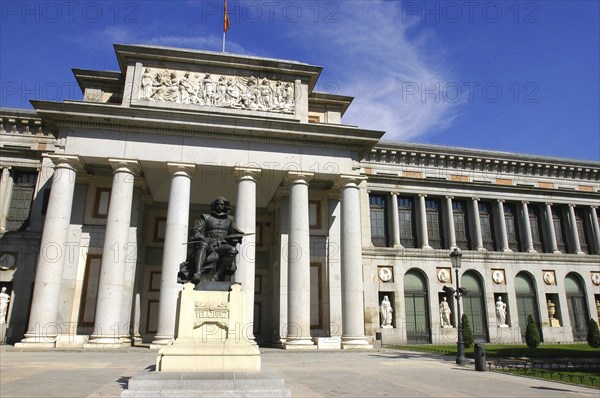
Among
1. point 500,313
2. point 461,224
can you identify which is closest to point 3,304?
point 461,224

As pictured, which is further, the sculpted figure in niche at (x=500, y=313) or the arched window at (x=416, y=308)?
the sculpted figure in niche at (x=500, y=313)

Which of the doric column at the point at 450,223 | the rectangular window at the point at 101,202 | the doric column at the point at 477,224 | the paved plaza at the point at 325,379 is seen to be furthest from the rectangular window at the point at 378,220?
the rectangular window at the point at 101,202

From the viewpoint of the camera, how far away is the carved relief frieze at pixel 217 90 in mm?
27686

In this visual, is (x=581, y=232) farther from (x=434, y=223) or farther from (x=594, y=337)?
(x=594, y=337)

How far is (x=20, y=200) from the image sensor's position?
32.9 meters

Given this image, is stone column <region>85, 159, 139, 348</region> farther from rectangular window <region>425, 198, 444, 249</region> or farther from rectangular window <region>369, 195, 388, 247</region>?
rectangular window <region>425, 198, 444, 249</region>

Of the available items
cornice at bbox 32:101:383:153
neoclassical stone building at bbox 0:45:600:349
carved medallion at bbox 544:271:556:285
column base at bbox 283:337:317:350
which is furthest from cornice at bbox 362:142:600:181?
column base at bbox 283:337:317:350

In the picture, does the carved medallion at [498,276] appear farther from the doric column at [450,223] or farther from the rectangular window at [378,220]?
the rectangular window at [378,220]

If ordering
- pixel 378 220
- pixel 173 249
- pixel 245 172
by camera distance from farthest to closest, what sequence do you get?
pixel 378 220 → pixel 245 172 → pixel 173 249

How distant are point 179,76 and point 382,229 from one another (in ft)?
72.2

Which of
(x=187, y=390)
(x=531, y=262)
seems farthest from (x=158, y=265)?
(x=531, y=262)

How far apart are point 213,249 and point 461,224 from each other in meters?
34.4

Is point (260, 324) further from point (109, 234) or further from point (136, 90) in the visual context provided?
point (136, 90)

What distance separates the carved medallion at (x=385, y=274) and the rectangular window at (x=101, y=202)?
2225 centimetres
